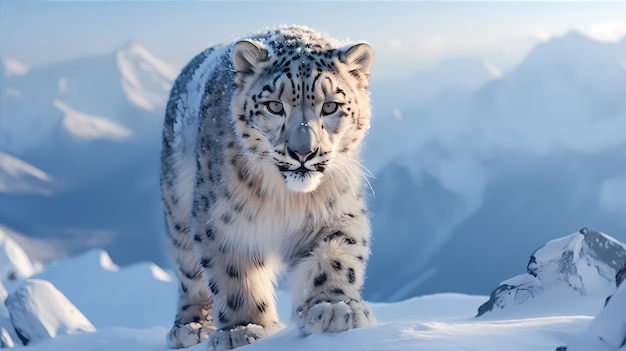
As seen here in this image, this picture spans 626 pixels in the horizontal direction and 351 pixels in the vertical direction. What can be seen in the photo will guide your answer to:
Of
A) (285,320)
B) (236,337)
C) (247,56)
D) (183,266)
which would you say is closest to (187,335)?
(183,266)

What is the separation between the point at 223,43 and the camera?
650cm

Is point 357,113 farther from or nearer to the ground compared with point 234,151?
farther from the ground

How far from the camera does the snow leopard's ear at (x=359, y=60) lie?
14.7 feet

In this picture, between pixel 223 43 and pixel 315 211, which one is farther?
pixel 223 43

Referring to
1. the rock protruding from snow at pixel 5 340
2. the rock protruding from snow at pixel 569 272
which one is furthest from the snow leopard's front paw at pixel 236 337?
the rock protruding from snow at pixel 5 340

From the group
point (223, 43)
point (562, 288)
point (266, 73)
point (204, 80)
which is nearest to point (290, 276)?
point (266, 73)

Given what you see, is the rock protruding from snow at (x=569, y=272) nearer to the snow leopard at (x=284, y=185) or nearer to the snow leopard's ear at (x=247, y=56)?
the snow leopard at (x=284, y=185)

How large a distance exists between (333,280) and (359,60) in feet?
3.97

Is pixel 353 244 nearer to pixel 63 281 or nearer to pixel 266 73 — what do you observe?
pixel 266 73

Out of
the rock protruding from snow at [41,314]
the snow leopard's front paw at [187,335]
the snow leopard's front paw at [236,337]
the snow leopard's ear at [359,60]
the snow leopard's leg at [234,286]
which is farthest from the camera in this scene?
the rock protruding from snow at [41,314]

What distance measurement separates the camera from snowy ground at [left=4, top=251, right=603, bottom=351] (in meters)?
3.66

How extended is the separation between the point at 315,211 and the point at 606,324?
5.99ft

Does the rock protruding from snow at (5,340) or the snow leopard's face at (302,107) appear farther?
the rock protruding from snow at (5,340)

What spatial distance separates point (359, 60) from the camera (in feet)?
15.0
